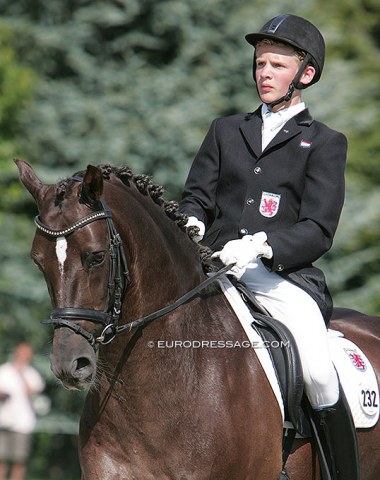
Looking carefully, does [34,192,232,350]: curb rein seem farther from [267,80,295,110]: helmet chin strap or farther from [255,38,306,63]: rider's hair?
[255,38,306,63]: rider's hair

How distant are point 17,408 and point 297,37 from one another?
990cm

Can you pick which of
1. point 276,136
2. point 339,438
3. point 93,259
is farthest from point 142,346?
point 276,136

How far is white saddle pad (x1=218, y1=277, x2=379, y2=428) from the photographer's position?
Result: 19.3 ft

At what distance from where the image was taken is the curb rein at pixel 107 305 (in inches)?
192

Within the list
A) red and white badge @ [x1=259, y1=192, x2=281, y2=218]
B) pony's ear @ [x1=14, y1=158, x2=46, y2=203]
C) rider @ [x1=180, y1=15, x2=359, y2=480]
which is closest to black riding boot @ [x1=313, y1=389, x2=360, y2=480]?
rider @ [x1=180, y1=15, x2=359, y2=480]

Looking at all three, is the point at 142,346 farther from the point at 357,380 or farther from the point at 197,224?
the point at 357,380

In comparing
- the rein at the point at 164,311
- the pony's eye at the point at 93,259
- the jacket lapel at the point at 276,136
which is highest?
the jacket lapel at the point at 276,136

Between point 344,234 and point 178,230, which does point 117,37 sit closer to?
point 344,234

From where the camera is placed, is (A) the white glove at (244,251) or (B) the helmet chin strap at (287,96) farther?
(B) the helmet chin strap at (287,96)

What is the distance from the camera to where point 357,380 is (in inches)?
251

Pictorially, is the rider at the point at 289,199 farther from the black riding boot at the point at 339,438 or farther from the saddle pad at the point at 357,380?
the saddle pad at the point at 357,380

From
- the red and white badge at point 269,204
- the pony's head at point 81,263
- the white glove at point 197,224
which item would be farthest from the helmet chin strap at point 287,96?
the pony's head at point 81,263

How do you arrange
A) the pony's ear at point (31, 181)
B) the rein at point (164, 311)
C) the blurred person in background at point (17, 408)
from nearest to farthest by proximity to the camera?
1. the rein at point (164, 311)
2. the pony's ear at point (31, 181)
3. the blurred person in background at point (17, 408)

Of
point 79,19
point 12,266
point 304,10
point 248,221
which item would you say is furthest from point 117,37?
point 248,221
